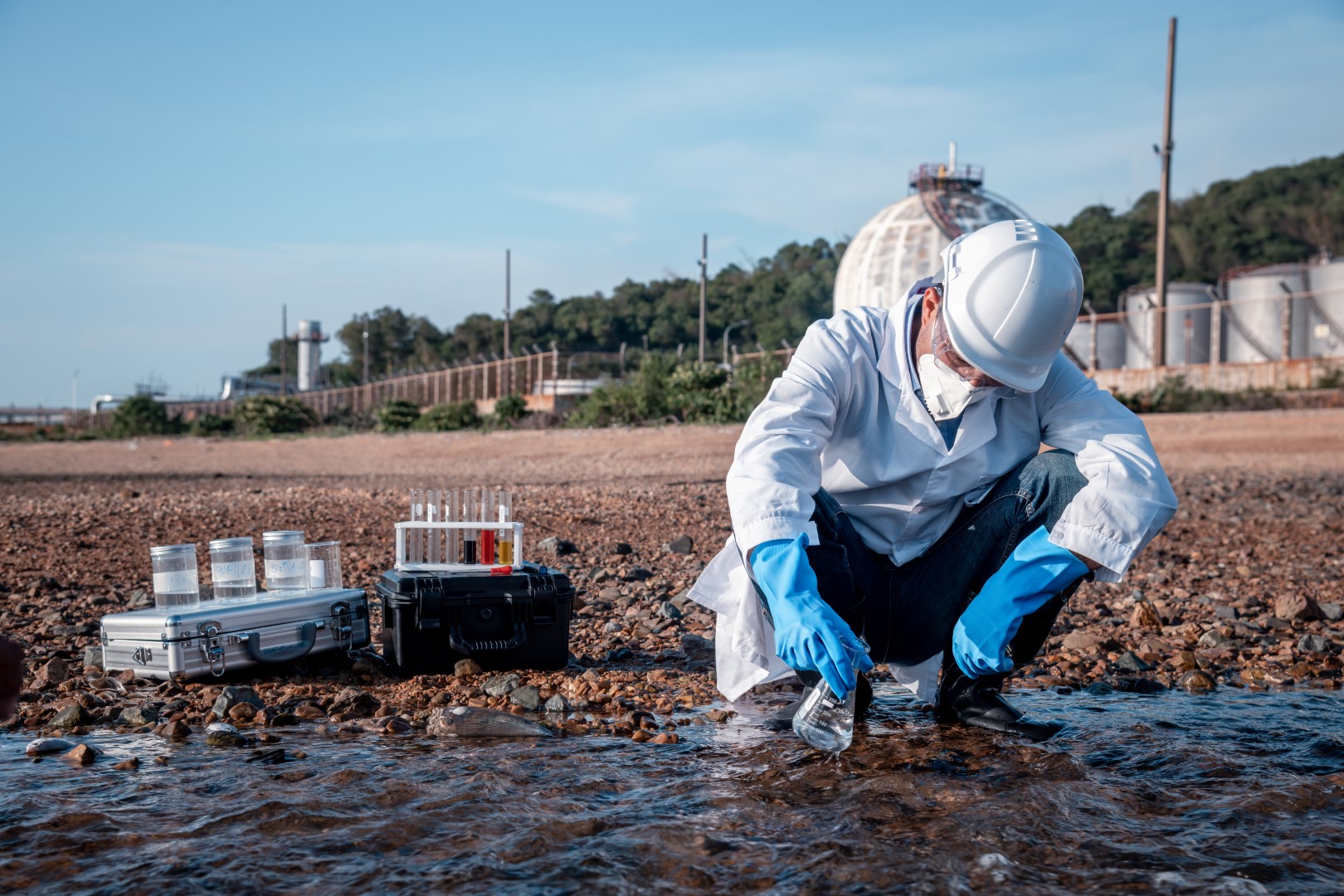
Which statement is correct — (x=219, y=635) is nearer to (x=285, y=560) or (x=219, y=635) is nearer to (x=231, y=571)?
(x=231, y=571)

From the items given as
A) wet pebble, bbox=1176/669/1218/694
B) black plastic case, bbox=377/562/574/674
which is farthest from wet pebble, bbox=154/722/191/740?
wet pebble, bbox=1176/669/1218/694

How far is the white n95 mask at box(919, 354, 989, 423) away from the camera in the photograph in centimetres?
267

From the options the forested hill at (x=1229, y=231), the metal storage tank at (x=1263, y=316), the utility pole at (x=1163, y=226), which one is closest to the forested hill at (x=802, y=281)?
the forested hill at (x=1229, y=231)

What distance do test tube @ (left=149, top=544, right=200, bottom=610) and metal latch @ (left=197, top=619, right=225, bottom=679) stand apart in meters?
0.18

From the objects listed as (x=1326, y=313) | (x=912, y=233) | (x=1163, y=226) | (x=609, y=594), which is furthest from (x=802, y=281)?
(x=609, y=594)

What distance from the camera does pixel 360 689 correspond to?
3.19 meters

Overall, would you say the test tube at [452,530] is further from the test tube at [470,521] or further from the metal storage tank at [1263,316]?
the metal storage tank at [1263,316]

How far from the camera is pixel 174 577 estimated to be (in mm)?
3250

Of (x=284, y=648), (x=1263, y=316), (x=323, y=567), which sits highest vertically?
(x=1263, y=316)

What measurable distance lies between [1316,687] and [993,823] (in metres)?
1.77

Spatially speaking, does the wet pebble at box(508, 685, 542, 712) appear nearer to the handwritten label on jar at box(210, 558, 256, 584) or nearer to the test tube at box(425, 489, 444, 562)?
the test tube at box(425, 489, 444, 562)

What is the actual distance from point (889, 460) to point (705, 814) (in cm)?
102

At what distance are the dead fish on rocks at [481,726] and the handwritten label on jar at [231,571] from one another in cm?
93

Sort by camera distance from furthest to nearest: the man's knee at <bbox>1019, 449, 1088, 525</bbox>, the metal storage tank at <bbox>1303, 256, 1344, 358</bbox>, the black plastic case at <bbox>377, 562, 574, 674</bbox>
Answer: the metal storage tank at <bbox>1303, 256, 1344, 358</bbox> < the black plastic case at <bbox>377, 562, 574, 674</bbox> < the man's knee at <bbox>1019, 449, 1088, 525</bbox>
